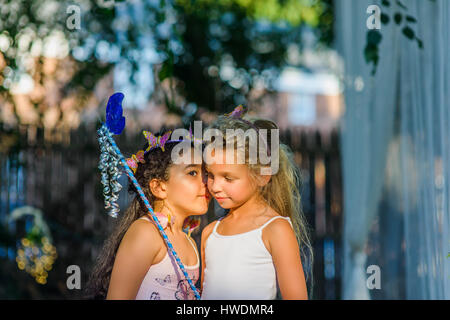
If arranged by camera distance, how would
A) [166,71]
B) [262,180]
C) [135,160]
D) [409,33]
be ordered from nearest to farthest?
1. [262,180]
2. [135,160]
3. [409,33]
4. [166,71]

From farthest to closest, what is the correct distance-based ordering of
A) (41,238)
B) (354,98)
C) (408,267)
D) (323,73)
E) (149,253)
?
(323,73) < (41,238) < (354,98) < (408,267) < (149,253)

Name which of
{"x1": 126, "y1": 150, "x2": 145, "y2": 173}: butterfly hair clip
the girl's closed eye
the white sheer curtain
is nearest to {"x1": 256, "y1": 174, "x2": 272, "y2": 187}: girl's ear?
the girl's closed eye

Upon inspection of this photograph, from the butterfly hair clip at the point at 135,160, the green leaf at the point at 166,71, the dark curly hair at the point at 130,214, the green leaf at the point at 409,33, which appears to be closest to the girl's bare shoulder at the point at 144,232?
the dark curly hair at the point at 130,214

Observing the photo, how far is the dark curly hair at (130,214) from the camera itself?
194 cm

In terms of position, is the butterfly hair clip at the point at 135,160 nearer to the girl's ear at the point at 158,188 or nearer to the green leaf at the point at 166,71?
the girl's ear at the point at 158,188

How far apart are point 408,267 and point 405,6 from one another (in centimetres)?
153

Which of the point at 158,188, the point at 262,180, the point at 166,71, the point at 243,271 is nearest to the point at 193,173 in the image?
the point at 158,188

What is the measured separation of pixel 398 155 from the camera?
3.19 metres

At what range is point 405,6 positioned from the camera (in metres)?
→ 2.76

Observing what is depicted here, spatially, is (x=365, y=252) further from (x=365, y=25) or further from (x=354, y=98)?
(x=365, y=25)

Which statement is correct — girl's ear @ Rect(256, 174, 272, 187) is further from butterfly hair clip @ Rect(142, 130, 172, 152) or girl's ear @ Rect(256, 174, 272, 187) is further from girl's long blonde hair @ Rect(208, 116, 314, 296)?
butterfly hair clip @ Rect(142, 130, 172, 152)

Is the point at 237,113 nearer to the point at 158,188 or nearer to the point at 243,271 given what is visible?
the point at 158,188

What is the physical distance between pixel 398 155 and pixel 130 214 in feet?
6.36
